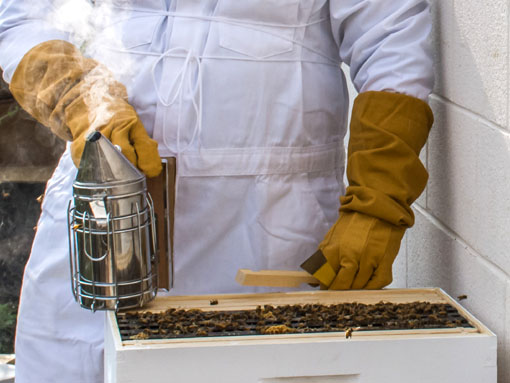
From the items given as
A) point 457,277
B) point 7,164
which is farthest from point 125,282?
point 7,164

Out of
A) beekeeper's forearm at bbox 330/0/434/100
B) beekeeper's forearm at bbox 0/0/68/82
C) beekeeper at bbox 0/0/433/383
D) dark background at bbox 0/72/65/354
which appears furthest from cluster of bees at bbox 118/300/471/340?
dark background at bbox 0/72/65/354

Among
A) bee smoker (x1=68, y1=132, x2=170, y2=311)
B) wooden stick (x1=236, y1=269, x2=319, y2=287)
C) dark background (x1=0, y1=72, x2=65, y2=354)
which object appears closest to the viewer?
bee smoker (x1=68, y1=132, x2=170, y2=311)

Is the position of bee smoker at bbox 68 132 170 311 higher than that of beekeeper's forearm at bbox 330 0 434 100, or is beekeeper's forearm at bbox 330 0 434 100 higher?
beekeeper's forearm at bbox 330 0 434 100

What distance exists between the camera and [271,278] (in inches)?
68.1

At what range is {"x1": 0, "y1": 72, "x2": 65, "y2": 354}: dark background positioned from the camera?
4.46 m

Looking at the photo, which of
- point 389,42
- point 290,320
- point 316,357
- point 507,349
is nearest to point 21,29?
point 389,42

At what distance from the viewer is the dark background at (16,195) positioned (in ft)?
14.6

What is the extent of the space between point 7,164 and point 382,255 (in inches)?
128

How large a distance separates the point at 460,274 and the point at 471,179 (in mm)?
243

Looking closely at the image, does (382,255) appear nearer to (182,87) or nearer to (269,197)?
(269,197)

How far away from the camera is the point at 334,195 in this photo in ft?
6.96

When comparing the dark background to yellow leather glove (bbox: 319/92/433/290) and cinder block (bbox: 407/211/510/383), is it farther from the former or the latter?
yellow leather glove (bbox: 319/92/433/290)

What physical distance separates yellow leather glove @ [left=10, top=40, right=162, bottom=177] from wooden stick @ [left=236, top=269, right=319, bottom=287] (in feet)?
0.96

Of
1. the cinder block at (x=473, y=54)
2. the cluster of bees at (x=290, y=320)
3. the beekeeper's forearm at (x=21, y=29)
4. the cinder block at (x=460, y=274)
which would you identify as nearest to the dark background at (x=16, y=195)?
the beekeeper's forearm at (x=21, y=29)
